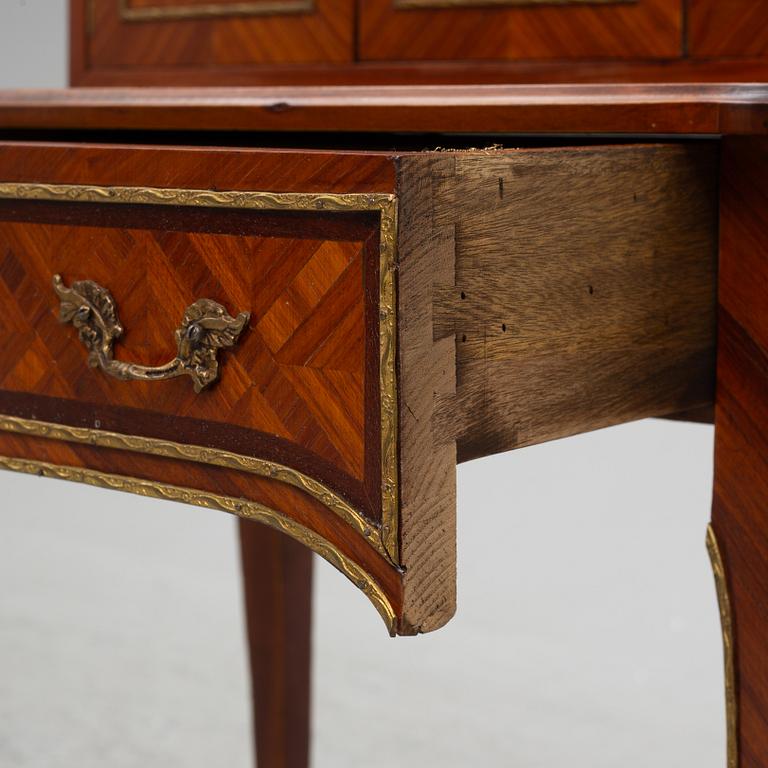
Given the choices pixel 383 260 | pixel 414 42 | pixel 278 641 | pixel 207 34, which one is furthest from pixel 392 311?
pixel 278 641

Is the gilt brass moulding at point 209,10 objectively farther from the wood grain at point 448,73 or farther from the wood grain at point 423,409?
the wood grain at point 423,409

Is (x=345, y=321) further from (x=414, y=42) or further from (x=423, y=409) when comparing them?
(x=414, y=42)

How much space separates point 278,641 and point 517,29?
69 centimetres

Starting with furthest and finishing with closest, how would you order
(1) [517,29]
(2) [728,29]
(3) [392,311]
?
(1) [517,29]
(2) [728,29]
(3) [392,311]

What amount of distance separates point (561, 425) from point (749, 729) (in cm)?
25

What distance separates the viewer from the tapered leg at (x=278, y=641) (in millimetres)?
1556

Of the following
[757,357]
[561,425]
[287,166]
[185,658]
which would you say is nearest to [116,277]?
[287,166]

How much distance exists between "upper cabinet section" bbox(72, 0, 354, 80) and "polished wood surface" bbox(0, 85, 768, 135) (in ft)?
0.53

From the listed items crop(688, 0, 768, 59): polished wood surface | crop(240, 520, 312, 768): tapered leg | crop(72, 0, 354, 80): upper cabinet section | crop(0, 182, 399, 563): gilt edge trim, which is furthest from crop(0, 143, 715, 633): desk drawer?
crop(240, 520, 312, 768): tapered leg

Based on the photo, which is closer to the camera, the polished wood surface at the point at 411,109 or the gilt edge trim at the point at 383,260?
the gilt edge trim at the point at 383,260

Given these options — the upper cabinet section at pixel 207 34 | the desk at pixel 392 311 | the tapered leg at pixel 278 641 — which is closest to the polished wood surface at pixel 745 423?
the desk at pixel 392 311

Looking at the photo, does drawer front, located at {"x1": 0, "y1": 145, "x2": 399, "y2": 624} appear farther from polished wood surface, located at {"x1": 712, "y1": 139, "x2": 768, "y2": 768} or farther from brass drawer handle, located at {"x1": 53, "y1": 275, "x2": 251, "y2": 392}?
polished wood surface, located at {"x1": 712, "y1": 139, "x2": 768, "y2": 768}

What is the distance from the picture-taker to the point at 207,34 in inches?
51.1

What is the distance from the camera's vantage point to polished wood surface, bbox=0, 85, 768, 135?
2.86ft
